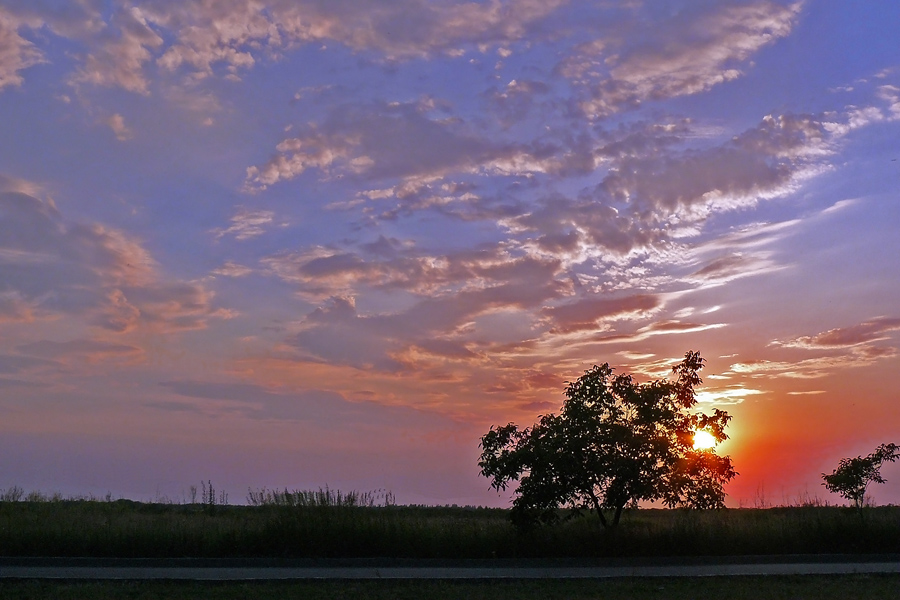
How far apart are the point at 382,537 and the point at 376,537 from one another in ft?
0.48

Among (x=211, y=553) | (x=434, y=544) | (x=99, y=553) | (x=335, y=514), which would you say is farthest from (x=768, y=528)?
(x=99, y=553)

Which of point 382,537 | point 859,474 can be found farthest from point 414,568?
point 859,474

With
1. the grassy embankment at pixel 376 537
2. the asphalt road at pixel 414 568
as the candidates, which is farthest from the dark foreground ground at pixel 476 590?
the grassy embankment at pixel 376 537

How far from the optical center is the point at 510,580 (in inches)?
580

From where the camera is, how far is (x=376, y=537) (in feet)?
61.4

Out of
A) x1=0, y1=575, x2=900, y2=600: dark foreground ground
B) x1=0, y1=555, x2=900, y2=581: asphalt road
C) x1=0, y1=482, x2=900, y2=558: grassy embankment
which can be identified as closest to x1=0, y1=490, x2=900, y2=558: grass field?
x1=0, y1=482, x2=900, y2=558: grassy embankment

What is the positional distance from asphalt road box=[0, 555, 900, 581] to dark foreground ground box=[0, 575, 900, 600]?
2.01ft

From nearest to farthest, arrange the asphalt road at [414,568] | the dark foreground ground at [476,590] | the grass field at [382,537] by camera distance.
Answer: the dark foreground ground at [476,590], the asphalt road at [414,568], the grass field at [382,537]

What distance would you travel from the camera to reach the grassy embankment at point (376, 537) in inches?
713

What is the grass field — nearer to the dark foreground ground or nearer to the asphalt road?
the asphalt road

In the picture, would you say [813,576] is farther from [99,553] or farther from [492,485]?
[99,553]

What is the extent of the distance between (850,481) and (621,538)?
35.3 feet

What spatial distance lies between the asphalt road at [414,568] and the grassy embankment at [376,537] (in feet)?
3.04

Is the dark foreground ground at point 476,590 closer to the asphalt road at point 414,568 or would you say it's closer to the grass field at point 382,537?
the asphalt road at point 414,568
